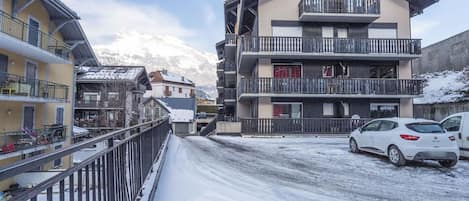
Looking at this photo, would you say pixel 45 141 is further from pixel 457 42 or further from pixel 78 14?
pixel 457 42

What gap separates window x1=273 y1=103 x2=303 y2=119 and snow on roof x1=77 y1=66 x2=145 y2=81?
21737 millimetres

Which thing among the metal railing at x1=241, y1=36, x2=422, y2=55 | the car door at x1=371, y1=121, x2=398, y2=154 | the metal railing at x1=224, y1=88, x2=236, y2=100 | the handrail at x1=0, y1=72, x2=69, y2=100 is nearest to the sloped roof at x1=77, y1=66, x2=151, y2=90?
the metal railing at x1=224, y1=88, x2=236, y2=100

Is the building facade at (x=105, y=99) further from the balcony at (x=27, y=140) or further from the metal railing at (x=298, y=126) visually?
the metal railing at (x=298, y=126)

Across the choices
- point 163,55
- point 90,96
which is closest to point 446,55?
point 90,96

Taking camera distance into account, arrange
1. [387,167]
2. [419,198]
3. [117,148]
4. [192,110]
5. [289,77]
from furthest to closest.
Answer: [192,110] → [289,77] → [387,167] → [419,198] → [117,148]

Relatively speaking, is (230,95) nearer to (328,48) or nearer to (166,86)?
(328,48)

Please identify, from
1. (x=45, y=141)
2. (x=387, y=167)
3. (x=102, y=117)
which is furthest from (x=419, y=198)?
(x=102, y=117)

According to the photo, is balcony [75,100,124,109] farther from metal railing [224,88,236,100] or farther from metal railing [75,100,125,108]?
metal railing [224,88,236,100]

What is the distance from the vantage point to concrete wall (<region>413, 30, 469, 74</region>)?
22.5m

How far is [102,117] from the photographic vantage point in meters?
34.5

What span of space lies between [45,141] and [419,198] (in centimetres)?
1759

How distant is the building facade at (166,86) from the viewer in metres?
69.6

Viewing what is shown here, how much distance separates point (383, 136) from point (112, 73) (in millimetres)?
34005

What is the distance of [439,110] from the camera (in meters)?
21.0
